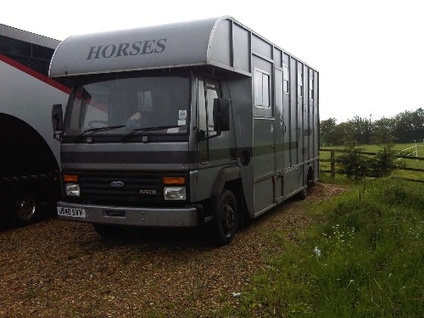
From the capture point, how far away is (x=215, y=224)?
18.9 ft

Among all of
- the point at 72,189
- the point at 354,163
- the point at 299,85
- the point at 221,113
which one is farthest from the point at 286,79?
the point at 354,163

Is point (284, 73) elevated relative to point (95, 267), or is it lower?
elevated

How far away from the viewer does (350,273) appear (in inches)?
170

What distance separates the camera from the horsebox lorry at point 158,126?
5.22m

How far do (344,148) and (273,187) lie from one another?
271 inches

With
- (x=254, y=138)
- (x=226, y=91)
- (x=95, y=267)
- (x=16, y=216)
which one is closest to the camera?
(x=95, y=267)

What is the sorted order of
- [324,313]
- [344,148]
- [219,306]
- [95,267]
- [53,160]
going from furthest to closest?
[344,148] < [53,160] < [95,267] < [219,306] < [324,313]

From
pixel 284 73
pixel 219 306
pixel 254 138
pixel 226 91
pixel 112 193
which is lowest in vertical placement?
pixel 219 306

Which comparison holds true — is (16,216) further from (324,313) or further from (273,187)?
(324,313)

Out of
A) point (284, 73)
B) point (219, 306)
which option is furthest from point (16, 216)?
point (284, 73)

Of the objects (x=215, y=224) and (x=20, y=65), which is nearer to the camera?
(x=215, y=224)

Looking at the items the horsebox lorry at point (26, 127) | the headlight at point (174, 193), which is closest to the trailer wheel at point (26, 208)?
the horsebox lorry at point (26, 127)

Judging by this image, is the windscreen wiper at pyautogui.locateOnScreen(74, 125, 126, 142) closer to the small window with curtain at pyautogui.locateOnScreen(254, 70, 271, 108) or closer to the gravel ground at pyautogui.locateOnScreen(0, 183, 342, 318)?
the gravel ground at pyautogui.locateOnScreen(0, 183, 342, 318)

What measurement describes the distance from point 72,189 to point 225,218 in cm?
216
